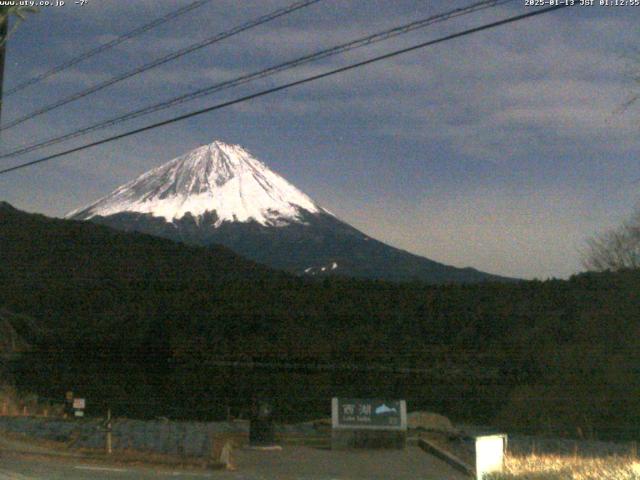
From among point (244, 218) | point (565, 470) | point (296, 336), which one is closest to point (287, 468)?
point (565, 470)

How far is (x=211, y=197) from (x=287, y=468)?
160 m

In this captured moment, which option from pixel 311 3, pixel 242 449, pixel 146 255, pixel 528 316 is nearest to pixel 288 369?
pixel 528 316

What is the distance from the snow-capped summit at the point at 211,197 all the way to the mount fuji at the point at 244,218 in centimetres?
19

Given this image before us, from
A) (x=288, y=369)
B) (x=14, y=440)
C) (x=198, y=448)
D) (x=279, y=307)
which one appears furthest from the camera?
(x=279, y=307)

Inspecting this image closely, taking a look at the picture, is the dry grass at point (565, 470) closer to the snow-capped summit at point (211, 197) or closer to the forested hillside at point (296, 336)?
the forested hillside at point (296, 336)

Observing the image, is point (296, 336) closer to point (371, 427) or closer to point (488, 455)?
point (371, 427)

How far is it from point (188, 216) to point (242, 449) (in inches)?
5951

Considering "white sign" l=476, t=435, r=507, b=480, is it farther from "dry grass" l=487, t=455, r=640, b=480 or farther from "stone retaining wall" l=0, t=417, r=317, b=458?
"stone retaining wall" l=0, t=417, r=317, b=458

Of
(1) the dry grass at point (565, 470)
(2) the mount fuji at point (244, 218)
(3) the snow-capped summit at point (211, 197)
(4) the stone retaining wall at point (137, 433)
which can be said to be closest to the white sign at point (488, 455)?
(1) the dry grass at point (565, 470)

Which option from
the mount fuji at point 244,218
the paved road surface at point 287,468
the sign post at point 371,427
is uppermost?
the mount fuji at point 244,218

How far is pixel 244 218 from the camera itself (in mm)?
164250

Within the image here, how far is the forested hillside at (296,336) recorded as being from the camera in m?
33.8

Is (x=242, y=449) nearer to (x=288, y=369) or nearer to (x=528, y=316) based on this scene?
(x=528, y=316)

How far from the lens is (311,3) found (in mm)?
10570
